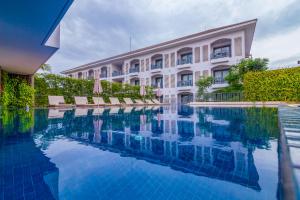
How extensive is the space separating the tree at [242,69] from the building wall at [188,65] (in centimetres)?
286

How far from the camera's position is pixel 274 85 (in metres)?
13.7

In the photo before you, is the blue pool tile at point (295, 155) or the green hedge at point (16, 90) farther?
the green hedge at point (16, 90)

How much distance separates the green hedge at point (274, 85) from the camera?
12977mm

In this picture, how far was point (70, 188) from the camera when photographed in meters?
1.53

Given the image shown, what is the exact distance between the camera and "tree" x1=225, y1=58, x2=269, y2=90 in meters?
16.1

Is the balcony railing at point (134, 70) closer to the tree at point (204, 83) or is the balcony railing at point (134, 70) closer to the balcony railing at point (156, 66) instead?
the balcony railing at point (156, 66)

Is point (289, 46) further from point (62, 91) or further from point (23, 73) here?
point (23, 73)

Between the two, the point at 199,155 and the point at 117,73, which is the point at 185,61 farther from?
the point at 199,155

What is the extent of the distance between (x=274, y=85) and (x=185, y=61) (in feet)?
39.6

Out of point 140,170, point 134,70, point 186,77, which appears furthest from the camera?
point 134,70

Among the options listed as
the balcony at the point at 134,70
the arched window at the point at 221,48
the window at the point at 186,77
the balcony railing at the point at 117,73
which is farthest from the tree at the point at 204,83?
the balcony railing at the point at 117,73

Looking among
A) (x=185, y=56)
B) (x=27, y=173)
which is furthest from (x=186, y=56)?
(x=27, y=173)

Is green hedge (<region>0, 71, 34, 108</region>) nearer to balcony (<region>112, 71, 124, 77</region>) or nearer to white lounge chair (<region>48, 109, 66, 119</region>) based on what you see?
white lounge chair (<region>48, 109, 66, 119</region>)

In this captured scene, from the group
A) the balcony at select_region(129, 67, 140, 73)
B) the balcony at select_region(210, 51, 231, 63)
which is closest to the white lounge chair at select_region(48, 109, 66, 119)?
the balcony at select_region(210, 51, 231, 63)
